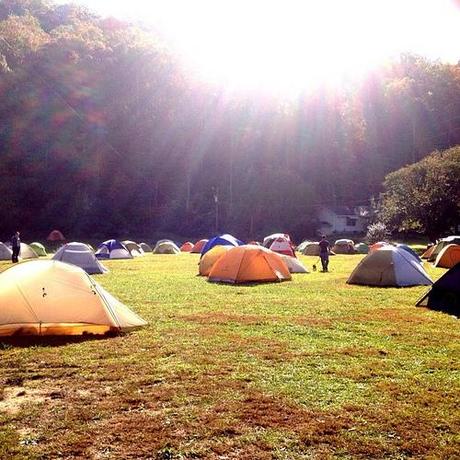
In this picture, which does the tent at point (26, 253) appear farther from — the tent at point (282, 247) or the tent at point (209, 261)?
the tent at point (209, 261)

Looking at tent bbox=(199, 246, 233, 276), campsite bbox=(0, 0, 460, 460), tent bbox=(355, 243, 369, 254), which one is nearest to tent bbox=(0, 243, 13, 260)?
campsite bbox=(0, 0, 460, 460)

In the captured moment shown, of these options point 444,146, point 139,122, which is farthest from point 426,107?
point 139,122

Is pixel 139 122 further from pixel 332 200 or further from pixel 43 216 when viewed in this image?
pixel 332 200

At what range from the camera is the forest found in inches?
2667

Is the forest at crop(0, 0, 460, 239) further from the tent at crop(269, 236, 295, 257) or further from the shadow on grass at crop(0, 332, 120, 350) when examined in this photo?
the shadow on grass at crop(0, 332, 120, 350)

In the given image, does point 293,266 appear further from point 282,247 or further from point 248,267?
point 282,247

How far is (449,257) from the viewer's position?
26.1m

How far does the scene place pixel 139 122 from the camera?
7212 cm

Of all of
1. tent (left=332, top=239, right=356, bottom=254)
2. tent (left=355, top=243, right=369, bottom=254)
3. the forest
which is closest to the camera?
tent (left=332, top=239, right=356, bottom=254)

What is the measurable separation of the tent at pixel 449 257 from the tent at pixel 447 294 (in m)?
13.3

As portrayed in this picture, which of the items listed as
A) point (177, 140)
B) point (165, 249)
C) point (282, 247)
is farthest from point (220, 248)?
point (177, 140)

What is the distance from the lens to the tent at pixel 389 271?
17.9 m

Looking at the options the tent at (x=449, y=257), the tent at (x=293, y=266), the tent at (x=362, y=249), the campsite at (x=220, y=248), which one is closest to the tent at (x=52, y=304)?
the campsite at (x=220, y=248)

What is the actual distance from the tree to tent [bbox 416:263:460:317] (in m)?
32.5
